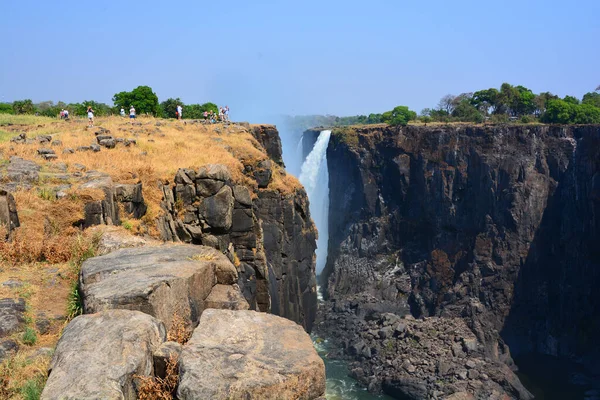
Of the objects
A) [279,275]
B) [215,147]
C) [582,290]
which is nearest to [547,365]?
[582,290]

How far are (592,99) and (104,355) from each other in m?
74.5

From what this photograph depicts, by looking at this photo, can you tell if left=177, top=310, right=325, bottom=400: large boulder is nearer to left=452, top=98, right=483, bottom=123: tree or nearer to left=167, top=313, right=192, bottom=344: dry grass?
left=167, top=313, right=192, bottom=344: dry grass

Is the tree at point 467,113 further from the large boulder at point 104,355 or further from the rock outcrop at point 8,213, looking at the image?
the large boulder at point 104,355

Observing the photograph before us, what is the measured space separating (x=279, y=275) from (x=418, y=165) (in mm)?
33788

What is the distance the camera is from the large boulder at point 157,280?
22.4 ft

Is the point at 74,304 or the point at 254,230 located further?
the point at 254,230

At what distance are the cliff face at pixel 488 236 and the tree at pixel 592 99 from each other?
60.6 ft

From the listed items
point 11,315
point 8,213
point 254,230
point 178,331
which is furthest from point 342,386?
point 178,331

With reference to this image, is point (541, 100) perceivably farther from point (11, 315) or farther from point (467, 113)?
point (11, 315)

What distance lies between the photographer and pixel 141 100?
50.2 metres

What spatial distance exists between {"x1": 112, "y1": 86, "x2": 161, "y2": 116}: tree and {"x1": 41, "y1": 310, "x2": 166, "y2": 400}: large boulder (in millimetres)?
46351

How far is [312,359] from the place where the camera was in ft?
18.6

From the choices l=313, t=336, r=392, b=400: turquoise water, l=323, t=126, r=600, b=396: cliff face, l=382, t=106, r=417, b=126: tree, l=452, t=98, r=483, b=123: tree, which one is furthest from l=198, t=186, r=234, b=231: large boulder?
l=382, t=106, r=417, b=126: tree

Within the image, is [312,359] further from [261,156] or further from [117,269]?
[261,156]
